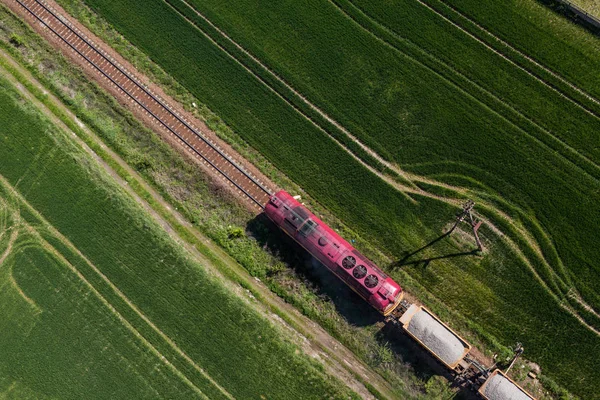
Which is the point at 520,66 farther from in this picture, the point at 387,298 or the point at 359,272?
the point at 387,298

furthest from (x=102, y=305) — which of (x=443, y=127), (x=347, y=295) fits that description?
(x=443, y=127)

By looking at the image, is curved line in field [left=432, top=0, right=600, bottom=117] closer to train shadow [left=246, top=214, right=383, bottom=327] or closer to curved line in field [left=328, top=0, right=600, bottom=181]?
curved line in field [left=328, top=0, right=600, bottom=181]

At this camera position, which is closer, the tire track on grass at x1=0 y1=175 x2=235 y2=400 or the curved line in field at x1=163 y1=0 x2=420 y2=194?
the tire track on grass at x1=0 y1=175 x2=235 y2=400

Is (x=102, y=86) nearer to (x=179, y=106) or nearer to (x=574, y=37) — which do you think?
(x=179, y=106)

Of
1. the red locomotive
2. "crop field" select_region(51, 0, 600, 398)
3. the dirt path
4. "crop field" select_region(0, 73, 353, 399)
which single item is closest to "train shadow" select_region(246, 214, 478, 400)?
the red locomotive

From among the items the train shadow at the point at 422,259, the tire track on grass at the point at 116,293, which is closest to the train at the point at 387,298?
the train shadow at the point at 422,259
